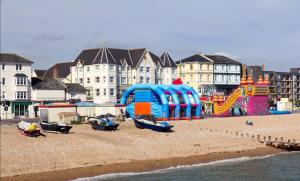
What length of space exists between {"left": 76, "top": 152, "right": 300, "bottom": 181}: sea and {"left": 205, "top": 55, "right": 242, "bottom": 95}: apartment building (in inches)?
2734

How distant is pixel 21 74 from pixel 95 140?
40.4 m

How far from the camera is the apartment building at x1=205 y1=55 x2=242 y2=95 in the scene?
113 m

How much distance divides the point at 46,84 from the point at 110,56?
45.8 ft

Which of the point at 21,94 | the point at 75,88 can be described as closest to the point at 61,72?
the point at 75,88

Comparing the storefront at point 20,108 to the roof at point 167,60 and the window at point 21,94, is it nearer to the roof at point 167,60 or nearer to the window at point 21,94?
the window at point 21,94

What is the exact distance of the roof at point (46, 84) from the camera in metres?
81.9

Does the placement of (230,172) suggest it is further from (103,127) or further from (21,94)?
(21,94)

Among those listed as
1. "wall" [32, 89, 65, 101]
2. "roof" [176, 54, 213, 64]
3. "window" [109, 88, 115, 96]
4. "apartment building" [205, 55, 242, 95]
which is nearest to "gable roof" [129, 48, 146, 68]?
"window" [109, 88, 115, 96]

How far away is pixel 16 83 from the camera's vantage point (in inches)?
3105

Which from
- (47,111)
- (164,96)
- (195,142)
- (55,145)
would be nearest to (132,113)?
(164,96)

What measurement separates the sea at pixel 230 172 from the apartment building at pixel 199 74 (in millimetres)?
66240

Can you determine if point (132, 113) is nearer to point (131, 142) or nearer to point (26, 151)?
point (131, 142)

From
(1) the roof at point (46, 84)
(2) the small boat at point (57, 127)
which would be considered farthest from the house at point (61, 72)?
(2) the small boat at point (57, 127)

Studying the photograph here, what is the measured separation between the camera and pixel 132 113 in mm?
67750
